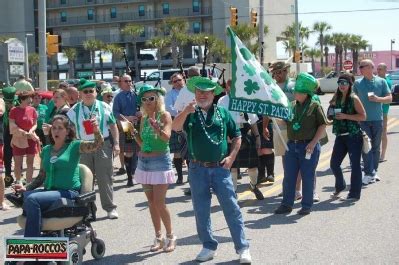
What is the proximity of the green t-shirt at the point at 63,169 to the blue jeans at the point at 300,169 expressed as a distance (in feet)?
10.2

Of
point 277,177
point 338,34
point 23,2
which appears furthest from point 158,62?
point 277,177

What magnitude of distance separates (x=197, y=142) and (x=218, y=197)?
1.82 feet

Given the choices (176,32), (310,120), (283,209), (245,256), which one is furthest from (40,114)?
(176,32)

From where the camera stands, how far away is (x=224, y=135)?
20.8ft

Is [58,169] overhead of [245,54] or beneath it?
beneath

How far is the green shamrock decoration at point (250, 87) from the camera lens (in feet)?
23.0

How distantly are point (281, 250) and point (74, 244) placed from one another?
213cm

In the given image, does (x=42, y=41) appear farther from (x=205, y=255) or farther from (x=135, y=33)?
(x=135, y=33)

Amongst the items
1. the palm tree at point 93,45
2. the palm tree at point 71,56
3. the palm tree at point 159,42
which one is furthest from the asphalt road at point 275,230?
the palm tree at point 71,56

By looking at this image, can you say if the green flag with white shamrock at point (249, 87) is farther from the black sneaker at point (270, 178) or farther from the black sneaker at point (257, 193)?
the black sneaker at point (270, 178)

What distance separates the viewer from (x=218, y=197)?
6301 mm

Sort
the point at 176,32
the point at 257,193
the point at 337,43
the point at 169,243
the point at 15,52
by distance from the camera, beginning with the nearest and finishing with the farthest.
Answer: the point at 169,243
the point at 257,193
the point at 15,52
the point at 176,32
the point at 337,43

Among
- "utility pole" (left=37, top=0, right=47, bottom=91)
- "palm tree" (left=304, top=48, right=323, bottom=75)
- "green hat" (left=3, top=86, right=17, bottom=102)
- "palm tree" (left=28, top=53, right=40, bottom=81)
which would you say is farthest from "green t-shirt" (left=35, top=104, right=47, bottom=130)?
"palm tree" (left=304, top=48, right=323, bottom=75)

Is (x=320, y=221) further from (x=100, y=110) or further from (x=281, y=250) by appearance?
(x=100, y=110)
